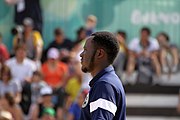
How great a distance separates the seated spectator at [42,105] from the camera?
11.1 m

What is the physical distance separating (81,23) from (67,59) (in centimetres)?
140

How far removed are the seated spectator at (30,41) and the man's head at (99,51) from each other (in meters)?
7.93

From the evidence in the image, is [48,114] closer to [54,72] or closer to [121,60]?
[54,72]

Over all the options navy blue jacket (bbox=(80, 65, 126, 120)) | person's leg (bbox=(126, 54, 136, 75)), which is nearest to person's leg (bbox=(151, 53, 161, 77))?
person's leg (bbox=(126, 54, 136, 75))

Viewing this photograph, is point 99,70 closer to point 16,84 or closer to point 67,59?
point 16,84

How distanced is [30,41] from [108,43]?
8207mm

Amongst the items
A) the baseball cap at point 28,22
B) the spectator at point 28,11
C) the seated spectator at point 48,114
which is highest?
the spectator at point 28,11

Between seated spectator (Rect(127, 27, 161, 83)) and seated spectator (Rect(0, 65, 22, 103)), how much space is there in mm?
2341

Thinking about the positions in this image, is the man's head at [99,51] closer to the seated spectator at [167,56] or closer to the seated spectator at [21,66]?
the seated spectator at [21,66]

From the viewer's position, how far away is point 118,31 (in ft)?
43.5

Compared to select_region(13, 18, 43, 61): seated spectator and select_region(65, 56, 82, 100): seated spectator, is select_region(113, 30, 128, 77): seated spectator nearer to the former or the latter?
select_region(65, 56, 82, 100): seated spectator

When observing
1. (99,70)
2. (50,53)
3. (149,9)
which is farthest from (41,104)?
(99,70)

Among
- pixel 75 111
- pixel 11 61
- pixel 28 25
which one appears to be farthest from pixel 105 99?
pixel 28 25

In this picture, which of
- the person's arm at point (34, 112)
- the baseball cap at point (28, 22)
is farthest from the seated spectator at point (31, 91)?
the baseball cap at point (28, 22)
